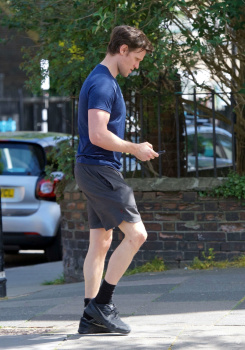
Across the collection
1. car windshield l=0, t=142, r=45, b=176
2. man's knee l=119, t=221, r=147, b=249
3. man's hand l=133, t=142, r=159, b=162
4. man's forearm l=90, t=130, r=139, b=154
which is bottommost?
man's knee l=119, t=221, r=147, b=249

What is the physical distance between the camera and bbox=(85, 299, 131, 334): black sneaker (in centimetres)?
443

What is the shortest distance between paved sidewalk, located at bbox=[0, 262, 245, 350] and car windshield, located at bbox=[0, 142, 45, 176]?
258 centimetres

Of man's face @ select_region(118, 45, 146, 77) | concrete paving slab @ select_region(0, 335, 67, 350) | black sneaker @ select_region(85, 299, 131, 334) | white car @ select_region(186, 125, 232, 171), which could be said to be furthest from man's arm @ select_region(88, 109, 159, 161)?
white car @ select_region(186, 125, 232, 171)

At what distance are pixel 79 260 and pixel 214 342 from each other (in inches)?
135

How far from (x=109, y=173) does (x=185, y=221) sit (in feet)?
8.86

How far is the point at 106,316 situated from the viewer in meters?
4.45

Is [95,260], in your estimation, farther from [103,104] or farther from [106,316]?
[103,104]

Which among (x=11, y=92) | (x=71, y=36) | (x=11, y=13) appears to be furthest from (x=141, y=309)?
(x=11, y=92)

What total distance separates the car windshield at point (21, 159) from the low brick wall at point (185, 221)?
100 inches

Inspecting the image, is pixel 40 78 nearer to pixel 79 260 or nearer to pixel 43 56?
pixel 43 56

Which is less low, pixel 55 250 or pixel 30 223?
pixel 30 223

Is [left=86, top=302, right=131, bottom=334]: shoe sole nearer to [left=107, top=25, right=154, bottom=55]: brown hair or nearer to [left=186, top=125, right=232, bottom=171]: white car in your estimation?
[left=107, top=25, right=154, bottom=55]: brown hair

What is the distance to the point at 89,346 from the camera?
4.21 meters

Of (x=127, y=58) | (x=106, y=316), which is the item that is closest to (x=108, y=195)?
(x=106, y=316)
